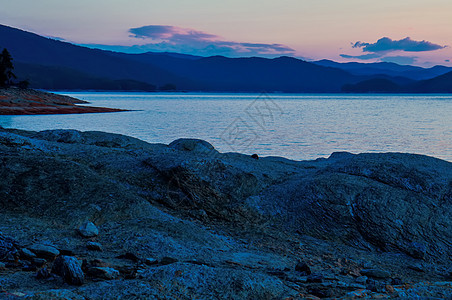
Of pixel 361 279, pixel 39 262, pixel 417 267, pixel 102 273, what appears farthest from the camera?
pixel 417 267

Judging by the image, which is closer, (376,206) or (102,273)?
(102,273)

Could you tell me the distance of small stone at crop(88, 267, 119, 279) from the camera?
4.47 metres

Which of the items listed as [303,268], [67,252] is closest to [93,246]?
[67,252]

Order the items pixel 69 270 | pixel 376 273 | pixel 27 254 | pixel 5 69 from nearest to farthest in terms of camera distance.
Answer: pixel 69 270, pixel 27 254, pixel 376 273, pixel 5 69

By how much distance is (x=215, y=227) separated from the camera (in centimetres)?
786

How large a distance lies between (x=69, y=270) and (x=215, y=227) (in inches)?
153

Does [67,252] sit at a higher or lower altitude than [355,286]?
higher

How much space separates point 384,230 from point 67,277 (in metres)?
5.94

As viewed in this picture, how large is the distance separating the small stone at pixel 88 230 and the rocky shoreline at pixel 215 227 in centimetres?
2

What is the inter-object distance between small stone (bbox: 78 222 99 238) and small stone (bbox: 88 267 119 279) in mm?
1640

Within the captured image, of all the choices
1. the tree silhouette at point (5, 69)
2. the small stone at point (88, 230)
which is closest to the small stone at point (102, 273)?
the small stone at point (88, 230)

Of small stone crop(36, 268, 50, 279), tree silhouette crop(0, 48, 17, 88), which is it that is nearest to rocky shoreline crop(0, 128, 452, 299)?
small stone crop(36, 268, 50, 279)

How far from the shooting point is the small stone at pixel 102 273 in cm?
447

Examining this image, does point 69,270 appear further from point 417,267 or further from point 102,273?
point 417,267
